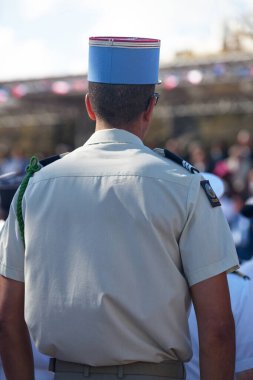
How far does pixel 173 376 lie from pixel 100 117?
76 centimetres

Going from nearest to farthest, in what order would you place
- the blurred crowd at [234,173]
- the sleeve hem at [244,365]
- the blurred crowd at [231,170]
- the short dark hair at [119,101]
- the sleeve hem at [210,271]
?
the sleeve hem at [210,271] < the short dark hair at [119,101] < the sleeve hem at [244,365] < the blurred crowd at [231,170] < the blurred crowd at [234,173]

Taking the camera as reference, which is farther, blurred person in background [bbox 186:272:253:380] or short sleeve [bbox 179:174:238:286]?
blurred person in background [bbox 186:272:253:380]

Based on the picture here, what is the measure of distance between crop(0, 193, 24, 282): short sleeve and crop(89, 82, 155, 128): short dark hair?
38cm

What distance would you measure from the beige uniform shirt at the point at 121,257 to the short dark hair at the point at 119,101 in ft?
0.39

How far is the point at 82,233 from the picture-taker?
2.33 metres

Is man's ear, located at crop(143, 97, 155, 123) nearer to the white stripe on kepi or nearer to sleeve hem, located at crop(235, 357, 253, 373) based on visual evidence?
the white stripe on kepi

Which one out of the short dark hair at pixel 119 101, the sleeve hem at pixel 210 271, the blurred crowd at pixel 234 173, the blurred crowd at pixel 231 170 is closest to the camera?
the sleeve hem at pixel 210 271

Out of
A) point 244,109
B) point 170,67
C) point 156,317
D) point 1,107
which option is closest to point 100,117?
point 156,317

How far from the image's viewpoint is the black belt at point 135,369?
233 cm

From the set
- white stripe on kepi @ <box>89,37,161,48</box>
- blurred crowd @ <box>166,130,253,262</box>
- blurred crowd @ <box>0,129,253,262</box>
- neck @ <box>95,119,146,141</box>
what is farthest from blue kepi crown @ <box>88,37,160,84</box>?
blurred crowd @ <box>166,130,253,262</box>

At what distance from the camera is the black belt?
233cm

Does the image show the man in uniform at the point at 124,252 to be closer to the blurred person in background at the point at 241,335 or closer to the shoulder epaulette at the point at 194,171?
the shoulder epaulette at the point at 194,171

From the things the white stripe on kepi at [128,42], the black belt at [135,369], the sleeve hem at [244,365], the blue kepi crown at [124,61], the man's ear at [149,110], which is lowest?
the sleeve hem at [244,365]

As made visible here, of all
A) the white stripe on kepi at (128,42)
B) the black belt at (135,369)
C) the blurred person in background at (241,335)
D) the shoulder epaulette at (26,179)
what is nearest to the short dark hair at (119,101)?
the white stripe on kepi at (128,42)
